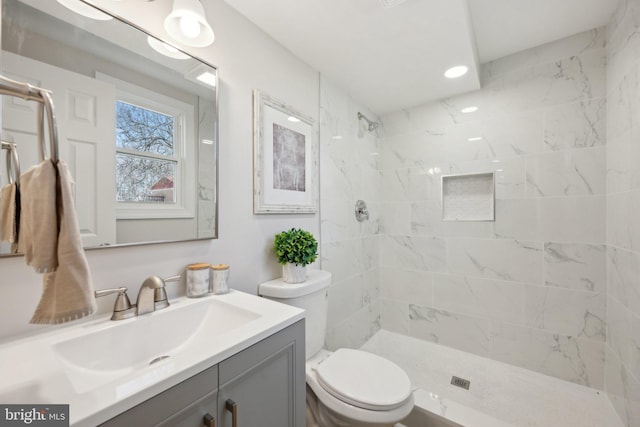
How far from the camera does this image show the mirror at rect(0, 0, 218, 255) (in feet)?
2.48

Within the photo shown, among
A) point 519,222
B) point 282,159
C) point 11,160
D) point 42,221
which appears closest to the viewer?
point 42,221

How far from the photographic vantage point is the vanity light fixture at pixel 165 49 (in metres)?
1.01

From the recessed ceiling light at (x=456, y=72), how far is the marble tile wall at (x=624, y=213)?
2.50 ft

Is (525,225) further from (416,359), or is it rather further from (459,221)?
(416,359)

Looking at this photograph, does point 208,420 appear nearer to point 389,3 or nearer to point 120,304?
point 120,304

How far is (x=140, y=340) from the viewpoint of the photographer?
86 centimetres

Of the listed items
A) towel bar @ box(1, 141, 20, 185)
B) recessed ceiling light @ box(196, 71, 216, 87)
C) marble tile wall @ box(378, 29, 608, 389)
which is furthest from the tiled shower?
towel bar @ box(1, 141, 20, 185)

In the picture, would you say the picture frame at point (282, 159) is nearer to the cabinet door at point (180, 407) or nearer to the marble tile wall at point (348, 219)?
the marble tile wall at point (348, 219)

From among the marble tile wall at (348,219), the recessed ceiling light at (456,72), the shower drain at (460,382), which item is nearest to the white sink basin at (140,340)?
the marble tile wall at (348,219)

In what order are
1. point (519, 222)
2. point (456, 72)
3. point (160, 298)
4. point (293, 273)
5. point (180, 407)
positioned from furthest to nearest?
point (519, 222) < point (456, 72) < point (293, 273) < point (160, 298) < point (180, 407)

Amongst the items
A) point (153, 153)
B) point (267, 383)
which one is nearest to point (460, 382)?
point (267, 383)

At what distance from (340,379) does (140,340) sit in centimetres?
88

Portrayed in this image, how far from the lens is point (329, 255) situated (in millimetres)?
1895

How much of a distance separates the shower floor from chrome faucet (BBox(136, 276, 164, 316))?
1.48 m
